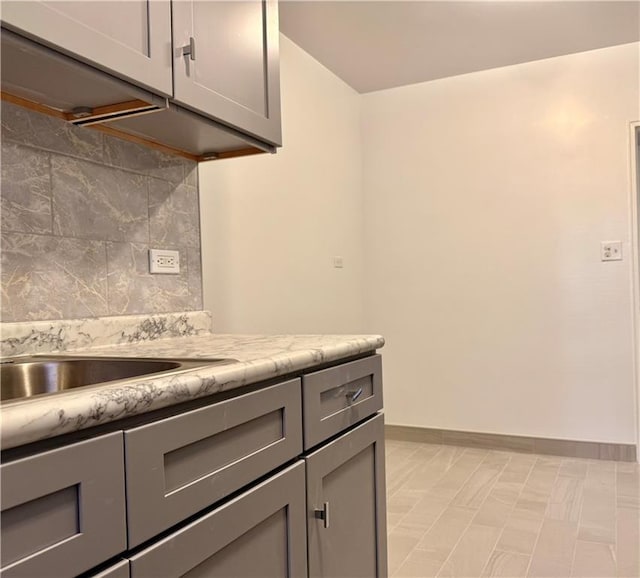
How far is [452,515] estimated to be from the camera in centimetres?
246

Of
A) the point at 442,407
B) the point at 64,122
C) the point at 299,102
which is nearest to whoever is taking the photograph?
the point at 64,122

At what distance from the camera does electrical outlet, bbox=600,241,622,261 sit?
314 cm

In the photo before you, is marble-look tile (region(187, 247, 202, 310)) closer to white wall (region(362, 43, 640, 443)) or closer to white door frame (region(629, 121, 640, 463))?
white wall (region(362, 43, 640, 443))

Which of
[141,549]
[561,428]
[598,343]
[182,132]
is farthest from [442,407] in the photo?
[141,549]

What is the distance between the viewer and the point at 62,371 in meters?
1.25

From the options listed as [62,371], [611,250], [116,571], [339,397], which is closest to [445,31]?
[611,250]

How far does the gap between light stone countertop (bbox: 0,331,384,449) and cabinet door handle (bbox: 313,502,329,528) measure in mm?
307

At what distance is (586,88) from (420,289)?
1.49m

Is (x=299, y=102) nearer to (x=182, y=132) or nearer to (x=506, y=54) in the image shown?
(x=506, y=54)

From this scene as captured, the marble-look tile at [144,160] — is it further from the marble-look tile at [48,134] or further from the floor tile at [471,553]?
the floor tile at [471,553]

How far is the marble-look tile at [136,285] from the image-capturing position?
158 centimetres

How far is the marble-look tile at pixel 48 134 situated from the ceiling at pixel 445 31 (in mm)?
1410

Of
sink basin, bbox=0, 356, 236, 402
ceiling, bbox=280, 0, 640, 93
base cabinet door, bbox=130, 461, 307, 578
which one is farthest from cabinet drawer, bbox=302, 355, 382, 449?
ceiling, bbox=280, 0, 640, 93

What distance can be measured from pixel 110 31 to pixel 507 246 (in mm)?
2777
